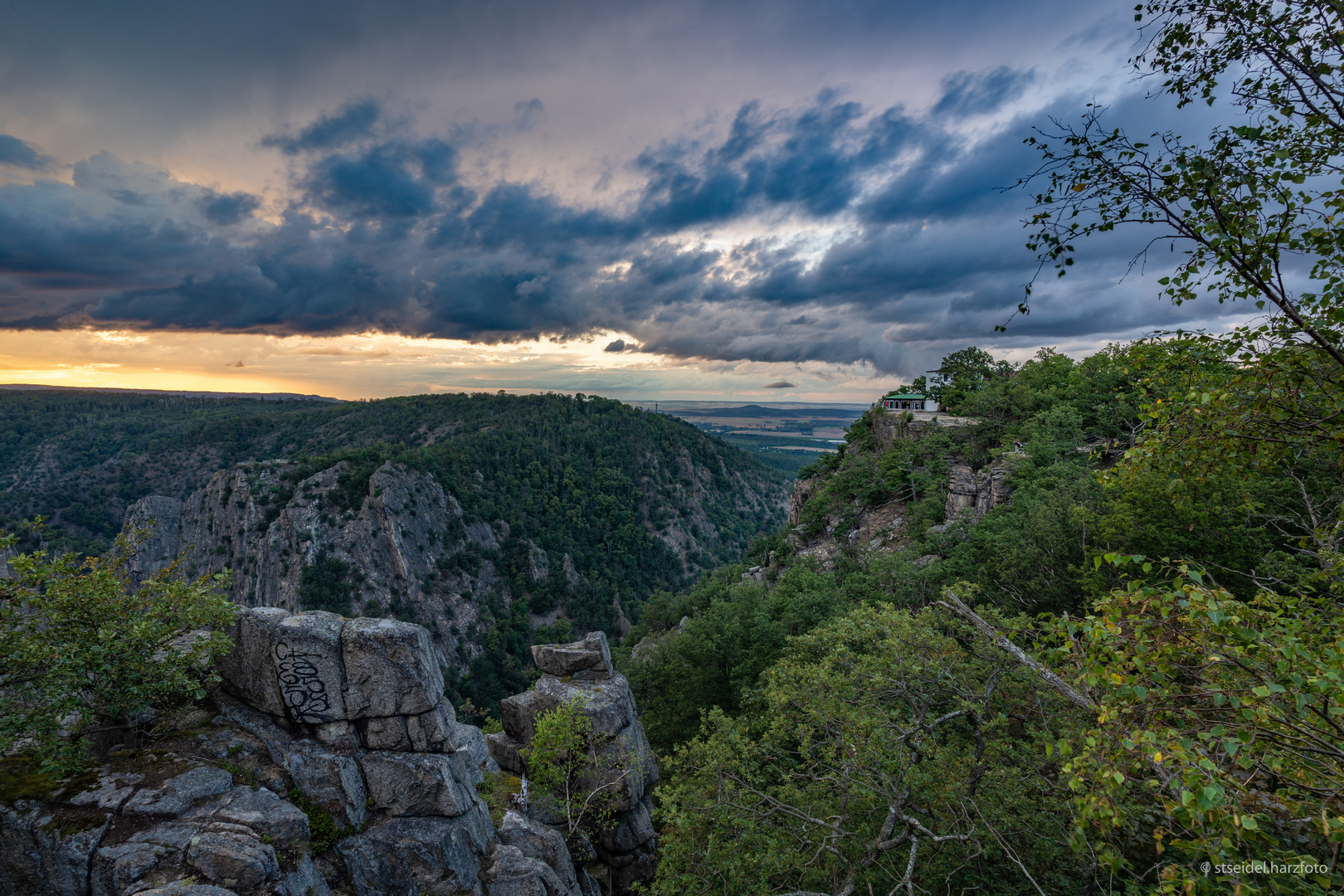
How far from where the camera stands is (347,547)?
9206 cm

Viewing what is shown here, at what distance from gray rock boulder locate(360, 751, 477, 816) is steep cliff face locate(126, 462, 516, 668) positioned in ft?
283

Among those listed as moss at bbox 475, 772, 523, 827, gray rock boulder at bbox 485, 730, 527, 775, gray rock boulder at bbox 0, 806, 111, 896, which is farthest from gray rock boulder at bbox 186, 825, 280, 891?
gray rock boulder at bbox 485, 730, 527, 775

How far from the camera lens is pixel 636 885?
13.1 metres

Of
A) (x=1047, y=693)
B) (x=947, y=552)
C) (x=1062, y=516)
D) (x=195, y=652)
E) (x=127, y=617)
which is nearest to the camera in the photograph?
(x=1047, y=693)

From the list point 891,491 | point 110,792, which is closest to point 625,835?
point 110,792

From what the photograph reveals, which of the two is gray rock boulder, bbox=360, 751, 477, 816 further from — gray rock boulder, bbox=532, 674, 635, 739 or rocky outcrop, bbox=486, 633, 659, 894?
gray rock boulder, bbox=532, 674, 635, 739

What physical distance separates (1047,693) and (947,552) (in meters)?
19.6

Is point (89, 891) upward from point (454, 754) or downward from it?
upward

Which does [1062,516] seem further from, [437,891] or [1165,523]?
[437,891]

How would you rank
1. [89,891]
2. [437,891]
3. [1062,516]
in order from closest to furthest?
1. [89,891]
2. [437,891]
3. [1062,516]

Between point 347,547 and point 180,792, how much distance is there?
96745mm

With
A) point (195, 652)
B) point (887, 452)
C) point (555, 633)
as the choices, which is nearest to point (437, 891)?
point (195, 652)

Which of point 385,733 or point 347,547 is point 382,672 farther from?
point 347,547

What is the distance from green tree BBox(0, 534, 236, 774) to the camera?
9.41m
